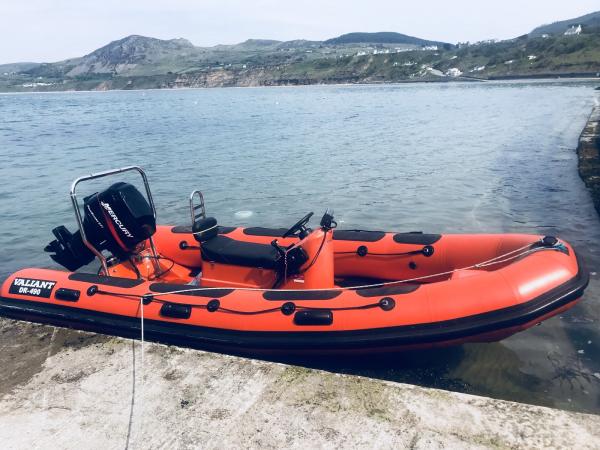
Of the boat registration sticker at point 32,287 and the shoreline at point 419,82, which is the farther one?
the shoreline at point 419,82

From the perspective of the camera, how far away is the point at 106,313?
427 cm

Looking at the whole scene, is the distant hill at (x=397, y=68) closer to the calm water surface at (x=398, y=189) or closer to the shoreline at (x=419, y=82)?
the shoreline at (x=419, y=82)

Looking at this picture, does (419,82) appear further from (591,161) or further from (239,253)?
(239,253)

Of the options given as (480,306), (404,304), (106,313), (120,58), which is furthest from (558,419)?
(120,58)

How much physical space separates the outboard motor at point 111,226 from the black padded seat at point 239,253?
2.16 ft

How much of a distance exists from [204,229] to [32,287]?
1818mm

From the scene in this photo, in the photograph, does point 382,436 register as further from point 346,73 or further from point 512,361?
point 346,73

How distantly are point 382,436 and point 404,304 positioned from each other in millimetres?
1202

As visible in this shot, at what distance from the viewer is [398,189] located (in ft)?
35.0

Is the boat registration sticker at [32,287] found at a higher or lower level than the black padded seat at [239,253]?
lower

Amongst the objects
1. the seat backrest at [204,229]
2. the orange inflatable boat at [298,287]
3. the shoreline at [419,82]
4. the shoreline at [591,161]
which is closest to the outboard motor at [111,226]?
the orange inflatable boat at [298,287]

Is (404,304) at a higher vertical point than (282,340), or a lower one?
higher

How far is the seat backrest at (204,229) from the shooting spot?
4645 mm

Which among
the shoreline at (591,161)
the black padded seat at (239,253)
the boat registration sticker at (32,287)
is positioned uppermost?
the black padded seat at (239,253)
